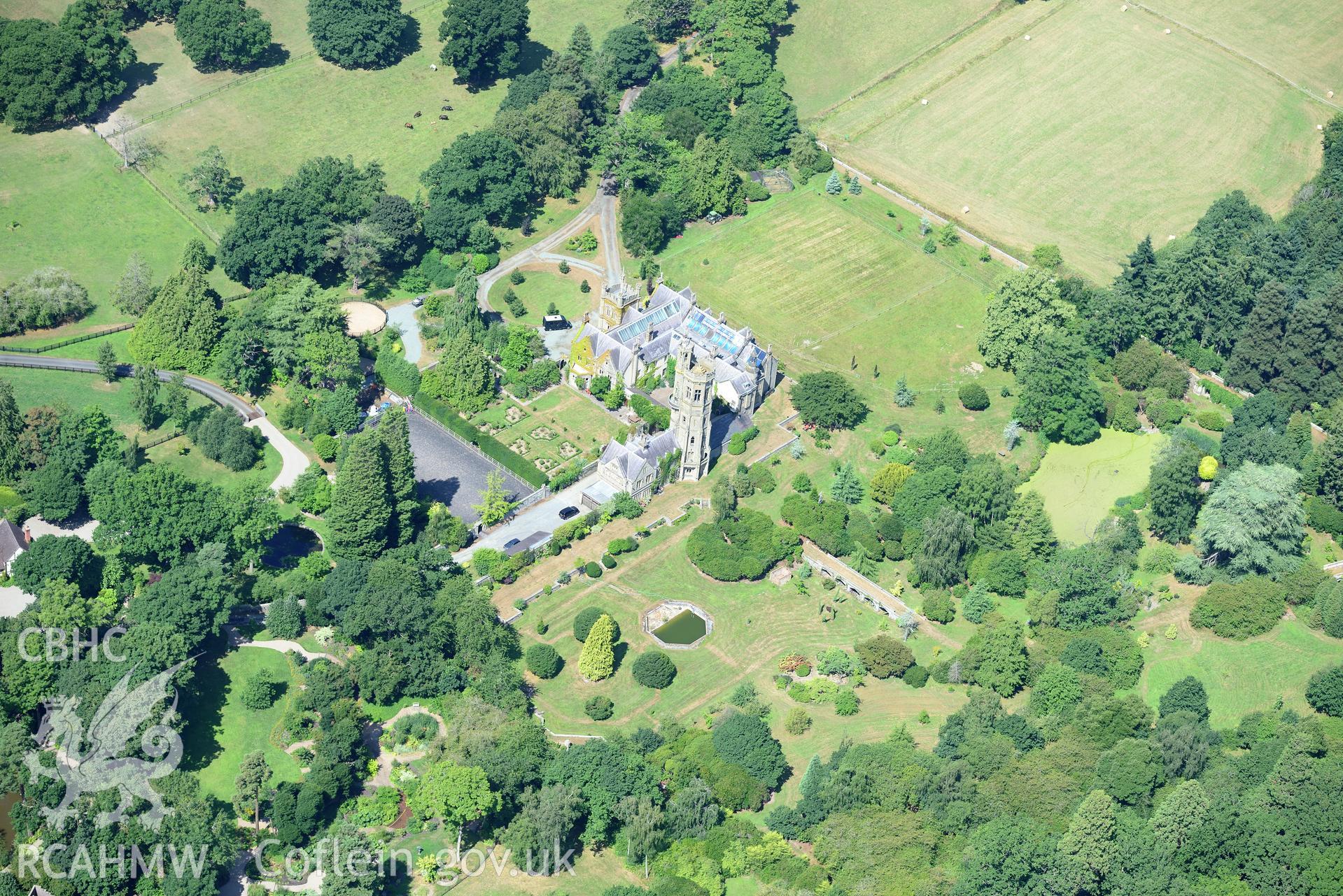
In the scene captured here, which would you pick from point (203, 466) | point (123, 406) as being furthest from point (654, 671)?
point (123, 406)

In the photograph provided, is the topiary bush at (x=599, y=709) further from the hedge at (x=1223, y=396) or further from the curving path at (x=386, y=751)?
the hedge at (x=1223, y=396)

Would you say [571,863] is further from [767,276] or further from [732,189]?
[732,189]

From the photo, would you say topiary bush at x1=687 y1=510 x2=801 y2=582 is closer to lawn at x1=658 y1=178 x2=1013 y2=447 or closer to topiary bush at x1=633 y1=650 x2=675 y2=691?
topiary bush at x1=633 y1=650 x2=675 y2=691

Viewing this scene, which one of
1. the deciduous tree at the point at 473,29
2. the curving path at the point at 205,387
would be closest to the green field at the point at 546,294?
the curving path at the point at 205,387

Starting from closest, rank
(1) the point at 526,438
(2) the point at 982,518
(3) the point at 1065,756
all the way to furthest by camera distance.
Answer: (3) the point at 1065,756
(2) the point at 982,518
(1) the point at 526,438

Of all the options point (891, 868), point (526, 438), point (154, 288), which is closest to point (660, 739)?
point (891, 868)

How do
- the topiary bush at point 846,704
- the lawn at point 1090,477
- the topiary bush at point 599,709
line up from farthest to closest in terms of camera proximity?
the lawn at point 1090,477, the topiary bush at point 846,704, the topiary bush at point 599,709

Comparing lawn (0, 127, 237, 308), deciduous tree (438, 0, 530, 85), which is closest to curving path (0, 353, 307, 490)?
lawn (0, 127, 237, 308)

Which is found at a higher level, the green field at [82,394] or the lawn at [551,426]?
the green field at [82,394]
